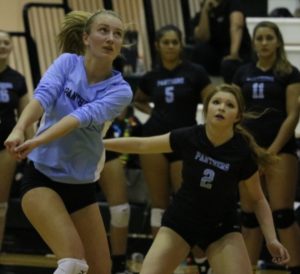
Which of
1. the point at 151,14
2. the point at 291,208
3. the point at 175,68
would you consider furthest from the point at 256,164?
the point at 151,14

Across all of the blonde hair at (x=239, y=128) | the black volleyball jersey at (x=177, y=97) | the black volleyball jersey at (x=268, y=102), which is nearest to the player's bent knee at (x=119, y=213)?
the black volleyball jersey at (x=177, y=97)

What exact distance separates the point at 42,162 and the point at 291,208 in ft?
7.70

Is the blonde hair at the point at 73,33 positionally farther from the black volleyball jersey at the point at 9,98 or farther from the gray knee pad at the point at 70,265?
the black volleyball jersey at the point at 9,98

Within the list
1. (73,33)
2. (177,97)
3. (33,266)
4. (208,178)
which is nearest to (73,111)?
(73,33)

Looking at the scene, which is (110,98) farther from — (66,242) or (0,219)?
(0,219)

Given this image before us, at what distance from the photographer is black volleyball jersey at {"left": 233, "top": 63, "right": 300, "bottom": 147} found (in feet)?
19.0

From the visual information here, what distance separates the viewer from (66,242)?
12.6 feet

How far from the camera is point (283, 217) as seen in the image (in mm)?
5703

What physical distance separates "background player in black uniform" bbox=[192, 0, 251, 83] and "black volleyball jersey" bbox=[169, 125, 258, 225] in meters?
3.06

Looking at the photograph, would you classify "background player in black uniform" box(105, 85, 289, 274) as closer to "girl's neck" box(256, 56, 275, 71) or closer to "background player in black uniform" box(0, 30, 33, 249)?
"girl's neck" box(256, 56, 275, 71)

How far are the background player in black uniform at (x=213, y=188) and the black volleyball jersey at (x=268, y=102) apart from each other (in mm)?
1280

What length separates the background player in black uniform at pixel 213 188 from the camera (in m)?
4.25

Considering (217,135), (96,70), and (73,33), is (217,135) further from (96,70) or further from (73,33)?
(73,33)

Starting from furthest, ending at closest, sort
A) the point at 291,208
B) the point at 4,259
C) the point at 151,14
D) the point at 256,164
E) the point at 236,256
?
the point at 151,14
the point at 4,259
the point at 291,208
the point at 256,164
the point at 236,256
